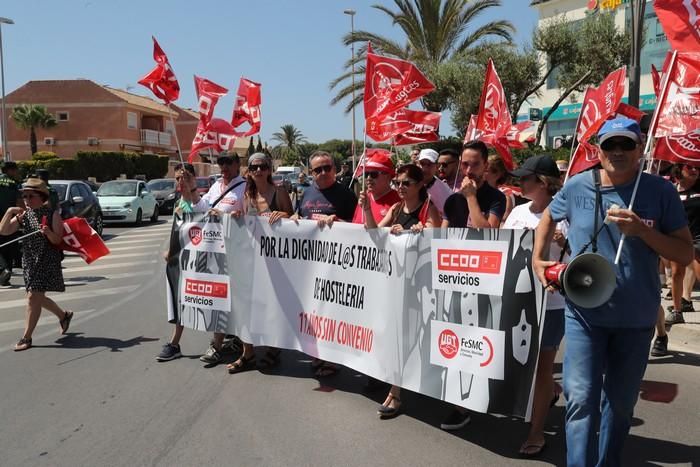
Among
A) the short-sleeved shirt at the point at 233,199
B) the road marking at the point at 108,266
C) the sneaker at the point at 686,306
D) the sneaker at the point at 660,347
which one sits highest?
the short-sleeved shirt at the point at 233,199

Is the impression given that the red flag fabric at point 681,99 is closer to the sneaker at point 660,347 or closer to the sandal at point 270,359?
the sneaker at point 660,347

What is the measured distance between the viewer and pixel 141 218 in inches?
906

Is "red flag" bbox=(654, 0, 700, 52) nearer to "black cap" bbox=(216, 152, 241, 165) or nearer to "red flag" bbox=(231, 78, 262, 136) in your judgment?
"black cap" bbox=(216, 152, 241, 165)

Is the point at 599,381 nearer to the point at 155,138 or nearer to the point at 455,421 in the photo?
the point at 455,421

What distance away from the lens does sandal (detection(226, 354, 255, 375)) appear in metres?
5.88

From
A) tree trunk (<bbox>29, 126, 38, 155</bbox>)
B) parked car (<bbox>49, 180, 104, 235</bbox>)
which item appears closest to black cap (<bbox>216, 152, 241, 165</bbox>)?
parked car (<bbox>49, 180, 104, 235</bbox>)

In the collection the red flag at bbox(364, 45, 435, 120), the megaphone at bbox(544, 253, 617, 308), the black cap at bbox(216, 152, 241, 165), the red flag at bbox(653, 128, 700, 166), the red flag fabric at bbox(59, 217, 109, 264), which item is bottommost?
the red flag fabric at bbox(59, 217, 109, 264)

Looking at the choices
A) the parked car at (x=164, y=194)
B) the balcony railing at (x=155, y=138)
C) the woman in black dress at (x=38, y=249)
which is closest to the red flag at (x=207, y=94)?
the woman in black dress at (x=38, y=249)

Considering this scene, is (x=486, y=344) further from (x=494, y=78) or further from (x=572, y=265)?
(x=494, y=78)

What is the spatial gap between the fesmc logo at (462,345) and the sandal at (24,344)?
4.61 m

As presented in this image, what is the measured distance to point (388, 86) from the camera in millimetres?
6902

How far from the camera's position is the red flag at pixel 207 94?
8.53 metres

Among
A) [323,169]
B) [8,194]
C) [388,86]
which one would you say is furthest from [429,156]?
[8,194]

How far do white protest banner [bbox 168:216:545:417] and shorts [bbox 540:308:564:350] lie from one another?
0.15 metres
